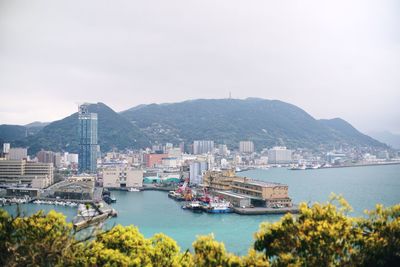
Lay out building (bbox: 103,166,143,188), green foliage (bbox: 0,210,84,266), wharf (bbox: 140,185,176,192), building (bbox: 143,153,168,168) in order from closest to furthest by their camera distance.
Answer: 1. green foliage (bbox: 0,210,84,266)
2. wharf (bbox: 140,185,176,192)
3. building (bbox: 103,166,143,188)
4. building (bbox: 143,153,168,168)

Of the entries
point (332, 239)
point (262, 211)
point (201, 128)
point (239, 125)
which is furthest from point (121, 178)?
point (239, 125)

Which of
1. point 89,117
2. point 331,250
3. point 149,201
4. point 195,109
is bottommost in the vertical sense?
point 149,201

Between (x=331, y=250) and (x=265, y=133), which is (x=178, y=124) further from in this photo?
(x=331, y=250)

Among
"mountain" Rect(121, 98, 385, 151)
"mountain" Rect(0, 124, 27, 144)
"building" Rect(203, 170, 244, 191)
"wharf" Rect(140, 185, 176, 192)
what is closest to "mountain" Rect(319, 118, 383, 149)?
"mountain" Rect(121, 98, 385, 151)

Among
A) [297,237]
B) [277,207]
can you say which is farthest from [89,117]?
[297,237]

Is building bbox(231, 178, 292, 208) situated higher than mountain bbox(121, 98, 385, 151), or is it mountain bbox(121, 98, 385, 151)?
mountain bbox(121, 98, 385, 151)

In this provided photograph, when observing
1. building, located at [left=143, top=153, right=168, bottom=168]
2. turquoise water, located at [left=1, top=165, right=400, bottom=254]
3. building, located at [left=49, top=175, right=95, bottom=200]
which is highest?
building, located at [left=143, top=153, right=168, bottom=168]

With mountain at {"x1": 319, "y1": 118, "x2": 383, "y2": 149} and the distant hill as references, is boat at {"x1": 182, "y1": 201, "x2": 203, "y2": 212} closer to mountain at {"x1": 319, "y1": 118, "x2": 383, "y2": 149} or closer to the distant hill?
the distant hill
